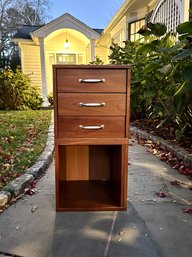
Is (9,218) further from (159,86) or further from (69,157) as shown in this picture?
(159,86)

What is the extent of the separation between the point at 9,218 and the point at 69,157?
28.3 inches

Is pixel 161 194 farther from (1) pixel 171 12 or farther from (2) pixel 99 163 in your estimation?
(1) pixel 171 12

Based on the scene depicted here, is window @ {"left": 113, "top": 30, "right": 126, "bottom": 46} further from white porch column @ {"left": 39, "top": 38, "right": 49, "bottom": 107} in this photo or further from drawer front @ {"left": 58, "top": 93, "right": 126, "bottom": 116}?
drawer front @ {"left": 58, "top": 93, "right": 126, "bottom": 116}

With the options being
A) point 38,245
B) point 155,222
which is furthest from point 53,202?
point 155,222

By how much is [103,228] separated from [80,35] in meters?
9.99

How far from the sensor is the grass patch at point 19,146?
97.7 inches

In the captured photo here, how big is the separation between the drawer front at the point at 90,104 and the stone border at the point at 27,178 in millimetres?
821

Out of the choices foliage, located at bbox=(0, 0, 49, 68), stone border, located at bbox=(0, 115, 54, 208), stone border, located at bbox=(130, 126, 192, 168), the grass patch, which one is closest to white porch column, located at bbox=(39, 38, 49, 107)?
the grass patch

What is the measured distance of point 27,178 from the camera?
89.2 inches

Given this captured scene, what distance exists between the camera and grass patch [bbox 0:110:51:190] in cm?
248

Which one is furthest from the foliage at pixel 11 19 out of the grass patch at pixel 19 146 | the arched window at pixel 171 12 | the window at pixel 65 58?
the grass patch at pixel 19 146

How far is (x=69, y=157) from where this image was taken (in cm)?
220

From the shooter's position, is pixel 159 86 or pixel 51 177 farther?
pixel 159 86

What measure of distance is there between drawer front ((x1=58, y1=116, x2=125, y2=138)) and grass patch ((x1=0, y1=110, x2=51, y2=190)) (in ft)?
2.84
